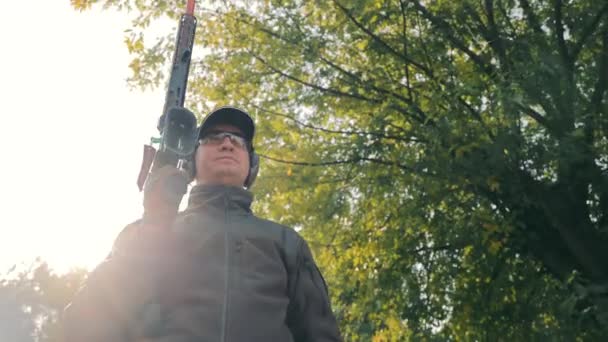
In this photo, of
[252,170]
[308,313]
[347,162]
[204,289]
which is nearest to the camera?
[204,289]

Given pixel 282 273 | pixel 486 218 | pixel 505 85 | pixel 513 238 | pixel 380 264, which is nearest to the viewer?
pixel 282 273

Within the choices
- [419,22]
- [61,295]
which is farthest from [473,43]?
[61,295]

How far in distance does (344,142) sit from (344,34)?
4.73ft

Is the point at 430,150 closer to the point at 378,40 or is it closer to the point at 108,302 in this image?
the point at 378,40

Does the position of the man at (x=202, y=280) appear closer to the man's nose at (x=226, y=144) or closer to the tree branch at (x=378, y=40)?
the man's nose at (x=226, y=144)

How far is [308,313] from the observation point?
2.94 m

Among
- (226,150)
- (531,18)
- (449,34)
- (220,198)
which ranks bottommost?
(220,198)

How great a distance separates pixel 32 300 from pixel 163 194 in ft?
284

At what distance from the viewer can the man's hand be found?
2.52 m

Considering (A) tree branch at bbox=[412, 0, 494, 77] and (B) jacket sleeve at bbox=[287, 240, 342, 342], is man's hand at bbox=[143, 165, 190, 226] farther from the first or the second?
(A) tree branch at bbox=[412, 0, 494, 77]

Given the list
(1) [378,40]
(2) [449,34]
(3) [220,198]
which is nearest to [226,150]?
(3) [220,198]

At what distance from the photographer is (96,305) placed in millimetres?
2547

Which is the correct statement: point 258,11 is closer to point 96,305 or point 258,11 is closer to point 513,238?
point 513,238

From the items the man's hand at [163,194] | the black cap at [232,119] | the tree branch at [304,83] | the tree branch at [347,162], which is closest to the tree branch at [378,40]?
the tree branch at [304,83]
